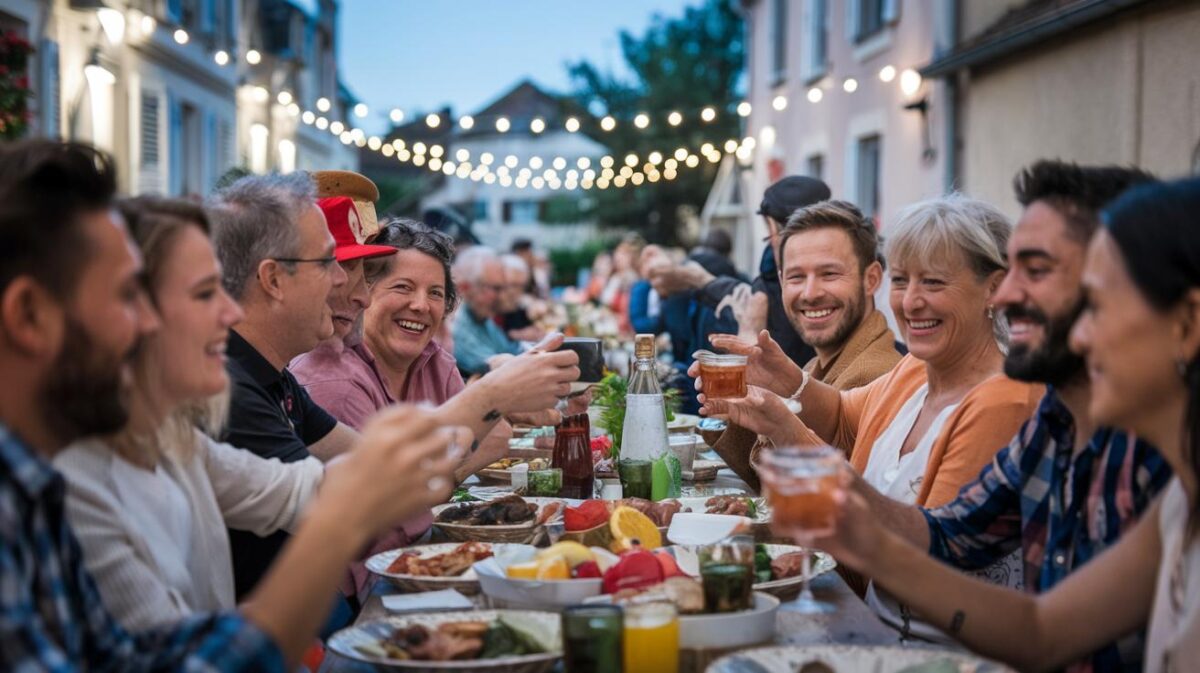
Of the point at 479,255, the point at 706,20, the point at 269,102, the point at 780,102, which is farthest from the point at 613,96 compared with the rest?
the point at 479,255

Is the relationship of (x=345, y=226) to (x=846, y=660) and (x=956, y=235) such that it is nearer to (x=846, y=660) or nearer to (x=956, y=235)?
(x=956, y=235)

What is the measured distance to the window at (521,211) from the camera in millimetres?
51812

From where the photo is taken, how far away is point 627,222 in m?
36.1

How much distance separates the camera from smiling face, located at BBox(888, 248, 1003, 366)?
119 inches

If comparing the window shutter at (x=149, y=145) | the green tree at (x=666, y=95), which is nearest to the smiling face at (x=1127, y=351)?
the window shutter at (x=149, y=145)

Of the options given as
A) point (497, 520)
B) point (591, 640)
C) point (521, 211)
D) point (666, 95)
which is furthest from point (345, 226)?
point (521, 211)

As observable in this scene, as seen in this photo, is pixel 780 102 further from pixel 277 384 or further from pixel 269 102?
pixel 277 384

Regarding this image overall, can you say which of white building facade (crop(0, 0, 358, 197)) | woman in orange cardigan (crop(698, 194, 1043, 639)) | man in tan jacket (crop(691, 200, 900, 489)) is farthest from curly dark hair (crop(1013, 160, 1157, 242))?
white building facade (crop(0, 0, 358, 197))

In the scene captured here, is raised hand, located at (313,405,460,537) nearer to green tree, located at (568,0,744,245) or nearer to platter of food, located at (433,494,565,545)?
platter of food, located at (433,494,565,545)

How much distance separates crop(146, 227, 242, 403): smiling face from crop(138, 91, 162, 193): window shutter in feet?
44.9

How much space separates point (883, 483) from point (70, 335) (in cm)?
226

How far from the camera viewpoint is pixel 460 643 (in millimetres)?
1881

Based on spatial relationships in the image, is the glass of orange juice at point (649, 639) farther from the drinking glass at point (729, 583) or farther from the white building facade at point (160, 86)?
the white building facade at point (160, 86)

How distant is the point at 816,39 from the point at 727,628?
45.7ft
